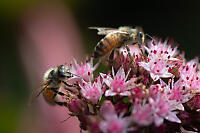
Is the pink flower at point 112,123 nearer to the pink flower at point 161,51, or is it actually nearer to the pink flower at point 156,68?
the pink flower at point 156,68

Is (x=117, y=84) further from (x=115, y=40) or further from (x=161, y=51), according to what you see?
(x=161, y=51)

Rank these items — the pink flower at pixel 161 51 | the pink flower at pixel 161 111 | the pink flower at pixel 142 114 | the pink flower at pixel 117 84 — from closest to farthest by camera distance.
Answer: the pink flower at pixel 142 114
the pink flower at pixel 161 111
the pink flower at pixel 117 84
the pink flower at pixel 161 51

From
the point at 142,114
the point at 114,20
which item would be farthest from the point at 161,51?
the point at 114,20

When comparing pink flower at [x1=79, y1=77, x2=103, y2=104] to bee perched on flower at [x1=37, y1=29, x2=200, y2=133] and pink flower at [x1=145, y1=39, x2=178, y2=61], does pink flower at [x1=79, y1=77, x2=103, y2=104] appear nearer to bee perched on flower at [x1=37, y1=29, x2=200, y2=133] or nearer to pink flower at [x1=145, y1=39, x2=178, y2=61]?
bee perched on flower at [x1=37, y1=29, x2=200, y2=133]

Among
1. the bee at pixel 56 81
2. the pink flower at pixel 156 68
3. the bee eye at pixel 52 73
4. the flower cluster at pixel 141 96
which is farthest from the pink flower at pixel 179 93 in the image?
the bee eye at pixel 52 73

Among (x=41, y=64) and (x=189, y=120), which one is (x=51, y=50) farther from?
(x=189, y=120)

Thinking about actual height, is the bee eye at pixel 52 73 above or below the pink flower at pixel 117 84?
above

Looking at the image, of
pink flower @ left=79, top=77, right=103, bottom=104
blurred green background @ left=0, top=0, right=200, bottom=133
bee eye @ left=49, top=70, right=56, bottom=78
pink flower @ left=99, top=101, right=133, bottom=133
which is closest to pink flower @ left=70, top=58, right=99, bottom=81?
bee eye @ left=49, top=70, right=56, bottom=78

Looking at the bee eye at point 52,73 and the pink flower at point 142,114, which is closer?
the pink flower at point 142,114

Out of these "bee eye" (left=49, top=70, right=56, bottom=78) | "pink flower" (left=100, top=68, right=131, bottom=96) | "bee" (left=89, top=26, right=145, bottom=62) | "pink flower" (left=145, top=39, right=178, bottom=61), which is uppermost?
"bee" (left=89, top=26, right=145, bottom=62)

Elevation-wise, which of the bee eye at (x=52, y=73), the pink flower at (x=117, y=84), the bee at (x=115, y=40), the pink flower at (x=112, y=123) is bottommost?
the pink flower at (x=112, y=123)
